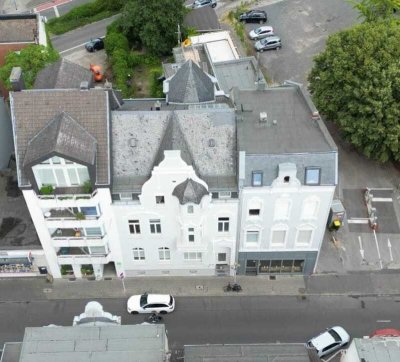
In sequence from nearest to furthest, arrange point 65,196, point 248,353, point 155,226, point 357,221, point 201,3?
point 248,353 < point 65,196 < point 155,226 < point 357,221 < point 201,3

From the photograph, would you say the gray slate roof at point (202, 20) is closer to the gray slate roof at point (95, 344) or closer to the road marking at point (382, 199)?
the road marking at point (382, 199)

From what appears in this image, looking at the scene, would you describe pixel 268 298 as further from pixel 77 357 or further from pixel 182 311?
pixel 77 357

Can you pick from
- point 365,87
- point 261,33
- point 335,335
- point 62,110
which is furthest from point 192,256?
point 261,33

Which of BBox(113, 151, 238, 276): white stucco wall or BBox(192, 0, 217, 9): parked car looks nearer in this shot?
BBox(113, 151, 238, 276): white stucco wall

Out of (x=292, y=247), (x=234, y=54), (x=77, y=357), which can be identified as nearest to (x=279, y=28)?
(x=234, y=54)

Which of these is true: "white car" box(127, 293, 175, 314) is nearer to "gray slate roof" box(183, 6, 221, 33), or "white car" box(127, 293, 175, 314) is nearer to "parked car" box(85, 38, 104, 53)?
"gray slate roof" box(183, 6, 221, 33)

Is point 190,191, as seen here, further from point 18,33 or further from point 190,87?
point 18,33

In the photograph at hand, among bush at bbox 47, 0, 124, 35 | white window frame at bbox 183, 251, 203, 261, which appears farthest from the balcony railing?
bush at bbox 47, 0, 124, 35
